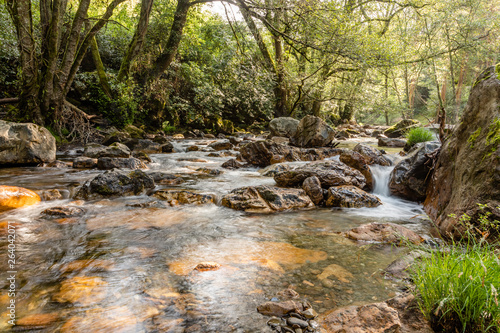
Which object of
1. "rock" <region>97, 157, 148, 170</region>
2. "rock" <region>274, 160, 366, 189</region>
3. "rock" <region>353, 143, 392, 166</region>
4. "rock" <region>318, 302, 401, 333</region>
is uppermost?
"rock" <region>353, 143, 392, 166</region>

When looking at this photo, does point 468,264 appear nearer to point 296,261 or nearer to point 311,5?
point 296,261

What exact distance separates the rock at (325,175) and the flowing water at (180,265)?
93 centimetres

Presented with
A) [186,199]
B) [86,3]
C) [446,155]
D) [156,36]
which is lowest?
[186,199]

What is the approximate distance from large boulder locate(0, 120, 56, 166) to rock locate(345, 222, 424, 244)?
8.16 metres

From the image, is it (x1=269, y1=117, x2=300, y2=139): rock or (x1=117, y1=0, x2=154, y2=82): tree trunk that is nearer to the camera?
(x1=117, y1=0, x2=154, y2=82): tree trunk

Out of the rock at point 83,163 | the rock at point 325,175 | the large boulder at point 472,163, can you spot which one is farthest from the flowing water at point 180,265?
the rock at point 83,163

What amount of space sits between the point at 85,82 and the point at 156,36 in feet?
15.9

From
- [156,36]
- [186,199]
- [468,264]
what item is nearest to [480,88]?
[468,264]

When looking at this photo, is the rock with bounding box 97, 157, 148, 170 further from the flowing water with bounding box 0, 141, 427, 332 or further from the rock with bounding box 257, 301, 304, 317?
the rock with bounding box 257, 301, 304, 317

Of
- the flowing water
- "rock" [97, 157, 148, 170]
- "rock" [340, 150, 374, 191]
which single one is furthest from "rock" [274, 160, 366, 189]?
"rock" [97, 157, 148, 170]

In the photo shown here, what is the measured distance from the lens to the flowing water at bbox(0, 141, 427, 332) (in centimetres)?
188

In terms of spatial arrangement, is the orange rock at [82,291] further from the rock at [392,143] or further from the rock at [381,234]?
the rock at [392,143]

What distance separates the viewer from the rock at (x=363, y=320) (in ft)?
5.40

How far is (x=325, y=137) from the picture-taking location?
10.8 m
